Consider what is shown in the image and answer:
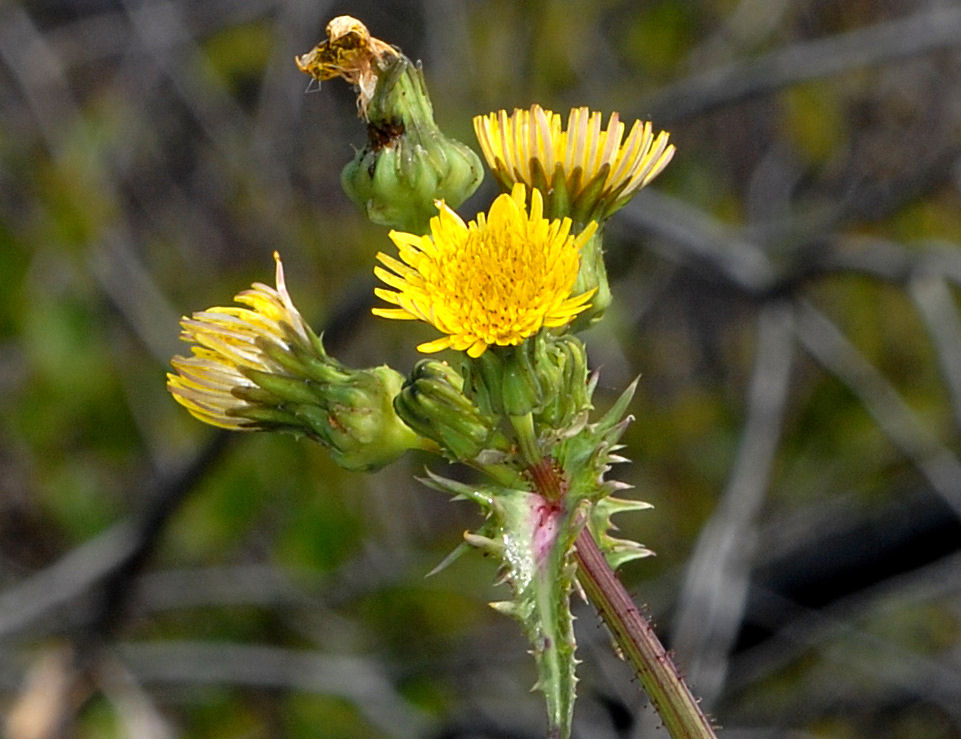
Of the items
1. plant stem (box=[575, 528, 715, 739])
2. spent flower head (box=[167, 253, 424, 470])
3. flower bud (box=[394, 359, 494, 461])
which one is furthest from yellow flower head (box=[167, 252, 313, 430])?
Answer: plant stem (box=[575, 528, 715, 739])

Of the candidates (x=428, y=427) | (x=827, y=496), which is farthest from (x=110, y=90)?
(x=428, y=427)

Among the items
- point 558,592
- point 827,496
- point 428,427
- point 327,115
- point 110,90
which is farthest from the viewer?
point 327,115

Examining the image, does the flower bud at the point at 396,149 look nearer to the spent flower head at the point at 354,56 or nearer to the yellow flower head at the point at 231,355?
the spent flower head at the point at 354,56

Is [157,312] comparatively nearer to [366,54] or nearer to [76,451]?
[76,451]

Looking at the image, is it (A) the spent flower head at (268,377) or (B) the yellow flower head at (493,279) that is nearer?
(B) the yellow flower head at (493,279)

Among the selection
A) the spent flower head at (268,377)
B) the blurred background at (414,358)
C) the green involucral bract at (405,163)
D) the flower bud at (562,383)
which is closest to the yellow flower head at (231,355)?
the spent flower head at (268,377)

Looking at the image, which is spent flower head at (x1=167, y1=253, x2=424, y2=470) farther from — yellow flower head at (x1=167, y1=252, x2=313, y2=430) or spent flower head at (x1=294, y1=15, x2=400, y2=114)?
spent flower head at (x1=294, y1=15, x2=400, y2=114)

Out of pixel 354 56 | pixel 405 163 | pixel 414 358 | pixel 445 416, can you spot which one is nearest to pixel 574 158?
pixel 405 163
